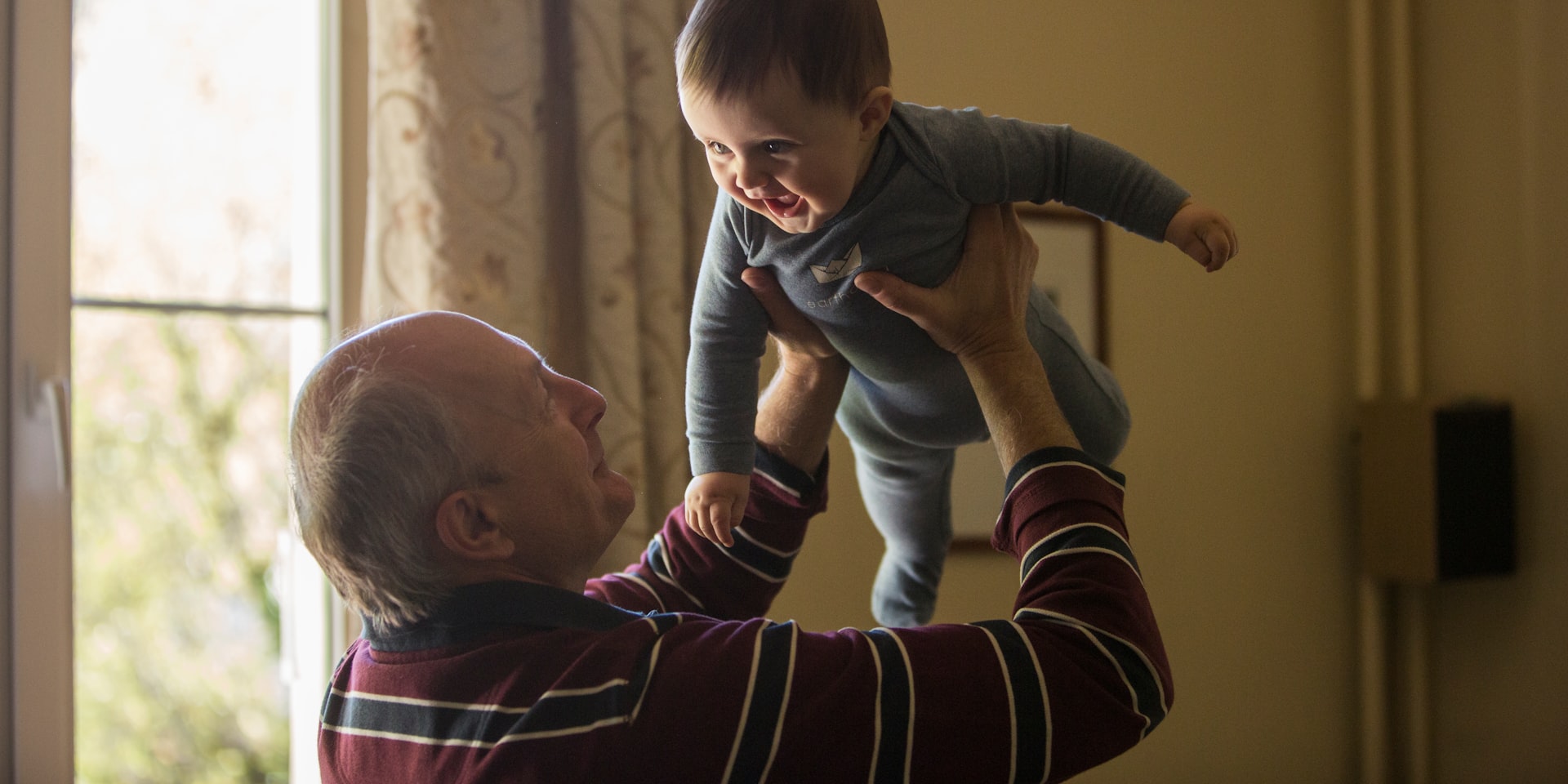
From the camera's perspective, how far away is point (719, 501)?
1.19 meters

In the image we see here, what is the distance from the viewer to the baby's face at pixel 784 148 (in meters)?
1.01

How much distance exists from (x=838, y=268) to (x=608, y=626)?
400mm

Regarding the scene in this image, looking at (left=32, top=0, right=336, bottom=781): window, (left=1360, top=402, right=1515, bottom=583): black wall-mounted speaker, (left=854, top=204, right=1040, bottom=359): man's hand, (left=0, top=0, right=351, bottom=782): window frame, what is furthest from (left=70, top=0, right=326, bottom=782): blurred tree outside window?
(left=1360, top=402, right=1515, bottom=583): black wall-mounted speaker

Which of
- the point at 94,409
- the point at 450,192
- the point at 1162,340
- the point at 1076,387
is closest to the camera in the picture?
the point at 1076,387

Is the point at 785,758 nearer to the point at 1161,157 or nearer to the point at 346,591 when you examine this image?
the point at 346,591

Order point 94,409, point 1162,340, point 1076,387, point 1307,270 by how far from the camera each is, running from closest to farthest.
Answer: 1. point 1076,387
2. point 94,409
3. point 1162,340
4. point 1307,270

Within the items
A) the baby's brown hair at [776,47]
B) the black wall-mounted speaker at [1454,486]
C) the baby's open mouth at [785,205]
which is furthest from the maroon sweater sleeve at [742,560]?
the black wall-mounted speaker at [1454,486]

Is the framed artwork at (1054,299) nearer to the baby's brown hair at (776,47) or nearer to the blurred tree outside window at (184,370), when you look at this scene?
the blurred tree outside window at (184,370)

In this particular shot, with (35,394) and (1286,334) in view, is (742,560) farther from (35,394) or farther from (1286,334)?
(1286,334)

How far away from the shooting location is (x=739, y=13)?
3.28 feet

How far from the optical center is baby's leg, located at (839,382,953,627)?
4.47 feet

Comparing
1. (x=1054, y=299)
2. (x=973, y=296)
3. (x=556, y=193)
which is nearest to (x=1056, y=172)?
(x=973, y=296)

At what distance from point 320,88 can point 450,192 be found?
48 centimetres

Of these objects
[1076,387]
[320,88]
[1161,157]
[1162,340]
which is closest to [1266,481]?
[1162,340]
